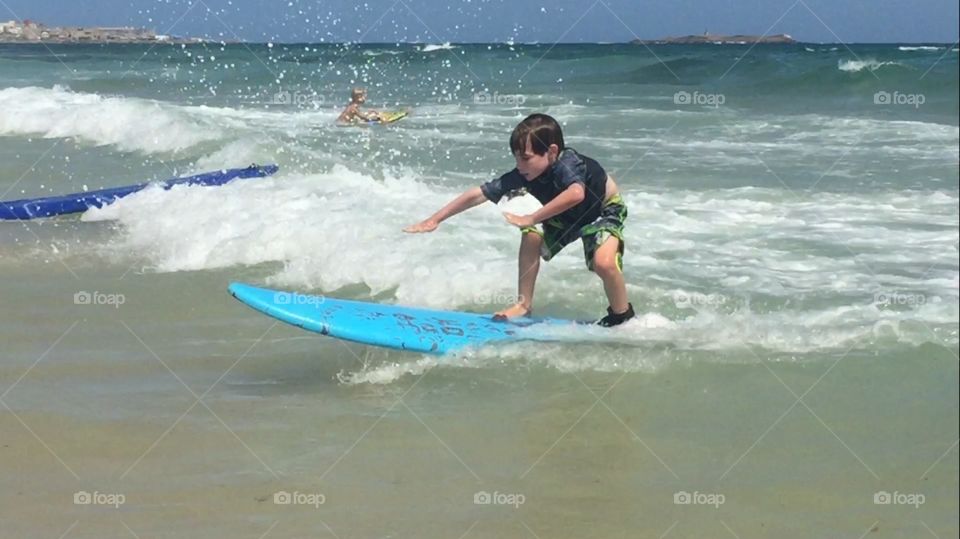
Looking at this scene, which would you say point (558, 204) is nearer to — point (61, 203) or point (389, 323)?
point (389, 323)

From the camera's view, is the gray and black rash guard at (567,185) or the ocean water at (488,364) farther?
the gray and black rash guard at (567,185)

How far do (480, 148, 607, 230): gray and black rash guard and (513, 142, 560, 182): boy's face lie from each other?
0.12 feet

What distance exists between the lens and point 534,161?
5188 mm

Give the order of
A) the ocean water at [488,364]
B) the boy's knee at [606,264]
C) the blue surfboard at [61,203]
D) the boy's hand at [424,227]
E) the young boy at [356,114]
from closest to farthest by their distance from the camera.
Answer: the ocean water at [488,364], the boy's hand at [424,227], the boy's knee at [606,264], the blue surfboard at [61,203], the young boy at [356,114]

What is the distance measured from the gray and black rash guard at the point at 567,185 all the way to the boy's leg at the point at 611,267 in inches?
7.3

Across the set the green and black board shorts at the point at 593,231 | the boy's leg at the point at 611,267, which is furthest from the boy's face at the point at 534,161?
the boy's leg at the point at 611,267

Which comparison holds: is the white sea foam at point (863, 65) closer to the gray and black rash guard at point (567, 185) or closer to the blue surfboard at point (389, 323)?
the gray and black rash guard at point (567, 185)

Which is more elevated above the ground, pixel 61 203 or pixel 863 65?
pixel 61 203

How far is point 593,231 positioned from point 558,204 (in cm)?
48

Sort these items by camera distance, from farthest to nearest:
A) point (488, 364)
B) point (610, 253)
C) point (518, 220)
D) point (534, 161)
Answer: point (610, 253) < point (488, 364) < point (534, 161) < point (518, 220)

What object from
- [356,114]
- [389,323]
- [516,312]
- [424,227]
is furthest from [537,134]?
[356,114]

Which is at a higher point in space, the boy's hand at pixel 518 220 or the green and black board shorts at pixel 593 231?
the boy's hand at pixel 518 220

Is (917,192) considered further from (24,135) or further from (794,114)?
(24,135)

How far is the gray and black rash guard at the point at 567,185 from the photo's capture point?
17.2 ft
